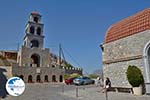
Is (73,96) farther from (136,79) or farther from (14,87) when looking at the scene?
(14,87)

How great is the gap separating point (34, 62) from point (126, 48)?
129ft

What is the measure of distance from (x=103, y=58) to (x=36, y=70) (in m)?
29.7

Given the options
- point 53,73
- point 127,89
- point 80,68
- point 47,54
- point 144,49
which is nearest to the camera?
point 144,49

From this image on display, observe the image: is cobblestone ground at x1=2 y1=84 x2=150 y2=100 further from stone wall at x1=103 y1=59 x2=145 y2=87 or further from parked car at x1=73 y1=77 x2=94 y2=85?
parked car at x1=73 y1=77 x2=94 y2=85

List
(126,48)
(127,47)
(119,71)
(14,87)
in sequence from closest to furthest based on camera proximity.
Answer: (14,87) < (127,47) < (126,48) < (119,71)

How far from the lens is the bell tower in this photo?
54.3 meters

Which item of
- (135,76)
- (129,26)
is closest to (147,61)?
(135,76)

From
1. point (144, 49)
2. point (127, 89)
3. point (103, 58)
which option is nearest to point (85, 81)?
point (103, 58)

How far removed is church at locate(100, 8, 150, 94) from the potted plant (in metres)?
0.38

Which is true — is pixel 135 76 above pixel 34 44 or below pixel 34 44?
below

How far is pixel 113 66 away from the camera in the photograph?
21016mm

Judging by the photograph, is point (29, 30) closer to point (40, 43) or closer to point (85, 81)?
point (40, 43)

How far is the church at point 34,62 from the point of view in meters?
48.3

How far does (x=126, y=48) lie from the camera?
1961 centimetres
